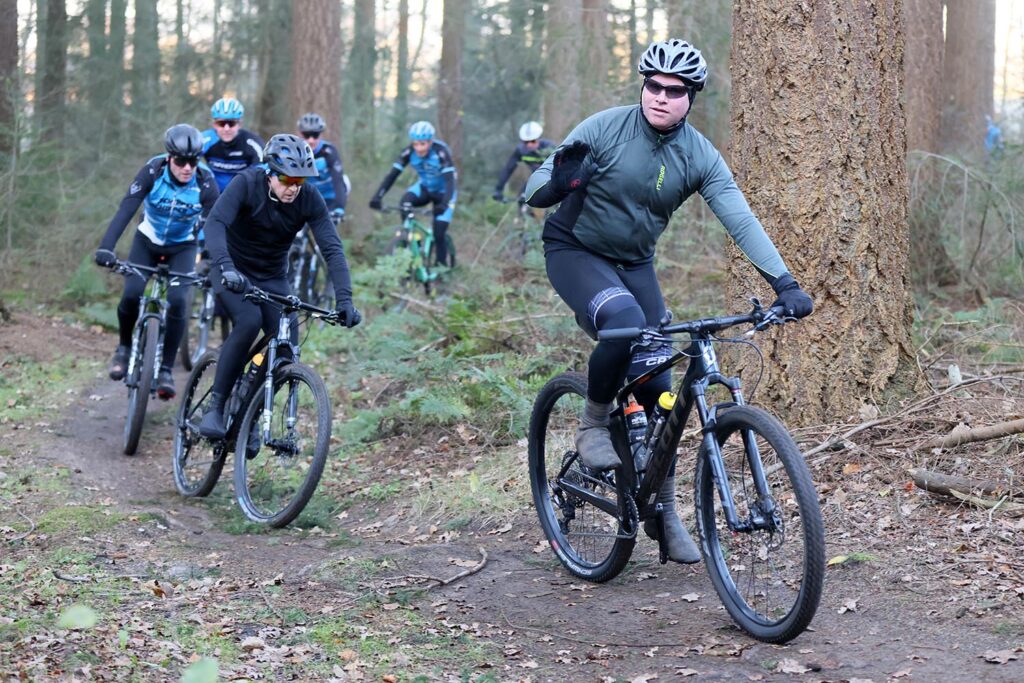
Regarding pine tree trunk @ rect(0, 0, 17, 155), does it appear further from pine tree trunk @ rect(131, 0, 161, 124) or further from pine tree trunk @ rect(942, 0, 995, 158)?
pine tree trunk @ rect(942, 0, 995, 158)

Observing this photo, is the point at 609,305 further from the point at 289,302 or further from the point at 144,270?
the point at 144,270

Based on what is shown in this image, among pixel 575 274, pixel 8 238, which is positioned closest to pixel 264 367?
pixel 575 274

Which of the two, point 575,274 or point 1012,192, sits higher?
point 1012,192

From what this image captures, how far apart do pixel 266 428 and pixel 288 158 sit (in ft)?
5.53

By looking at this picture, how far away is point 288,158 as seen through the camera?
22.9 ft

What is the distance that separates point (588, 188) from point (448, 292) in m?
9.52

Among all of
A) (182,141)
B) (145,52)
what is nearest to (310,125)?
(182,141)

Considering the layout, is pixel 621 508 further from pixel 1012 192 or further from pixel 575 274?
pixel 1012 192

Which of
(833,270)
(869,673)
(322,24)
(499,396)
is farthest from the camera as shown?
(322,24)

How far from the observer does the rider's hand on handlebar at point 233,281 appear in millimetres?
6836

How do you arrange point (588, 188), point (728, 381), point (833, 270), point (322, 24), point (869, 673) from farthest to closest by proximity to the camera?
point (322, 24), point (833, 270), point (588, 188), point (728, 381), point (869, 673)

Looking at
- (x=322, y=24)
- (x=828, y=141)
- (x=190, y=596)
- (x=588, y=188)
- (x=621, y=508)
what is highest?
(x=322, y=24)

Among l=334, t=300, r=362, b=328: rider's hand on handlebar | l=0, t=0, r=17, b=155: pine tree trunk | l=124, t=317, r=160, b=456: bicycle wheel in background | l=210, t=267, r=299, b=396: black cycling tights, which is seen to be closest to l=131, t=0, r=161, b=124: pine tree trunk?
l=0, t=0, r=17, b=155: pine tree trunk

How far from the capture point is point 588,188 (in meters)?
5.26
